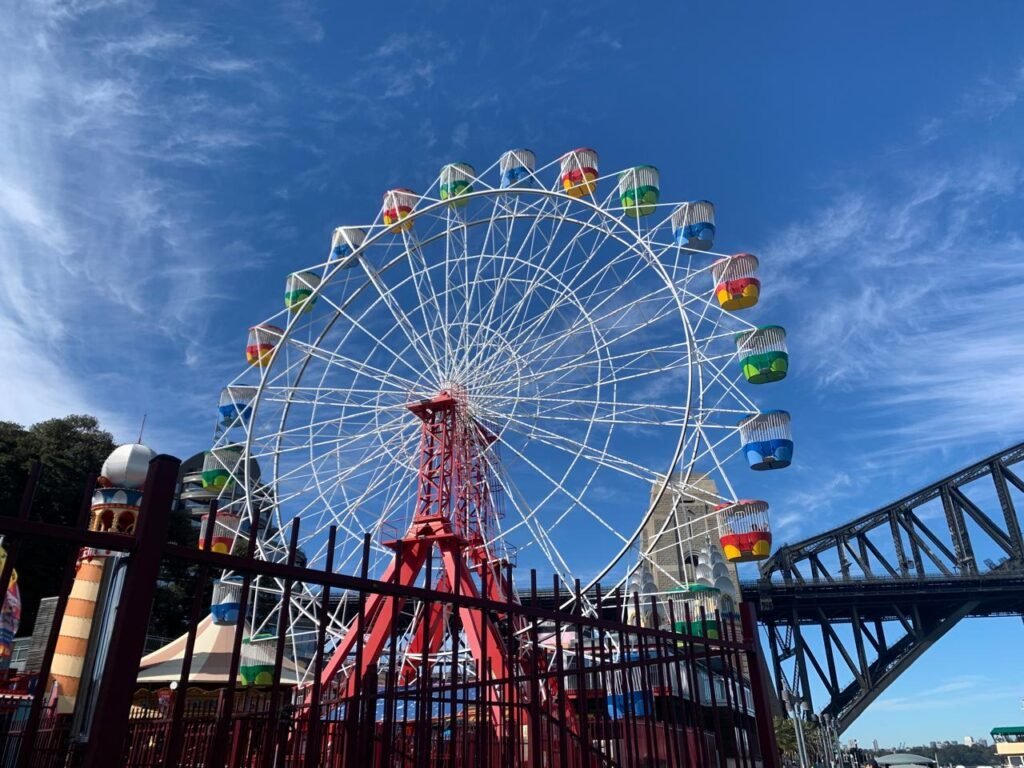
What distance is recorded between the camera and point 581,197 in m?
21.7

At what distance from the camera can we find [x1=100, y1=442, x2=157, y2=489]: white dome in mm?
23750

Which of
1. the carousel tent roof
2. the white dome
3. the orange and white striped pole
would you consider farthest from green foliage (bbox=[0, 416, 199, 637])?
the orange and white striped pole

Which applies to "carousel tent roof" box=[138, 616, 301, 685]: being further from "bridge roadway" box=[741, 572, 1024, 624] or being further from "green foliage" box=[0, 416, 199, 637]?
"bridge roadway" box=[741, 572, 1024, 624]

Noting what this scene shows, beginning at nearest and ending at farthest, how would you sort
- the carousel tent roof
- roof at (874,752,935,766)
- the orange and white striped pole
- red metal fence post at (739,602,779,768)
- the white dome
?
Answer: red metal fence post at (739,602,779,768), the orange and white striped pole, the white dome, the carousel tent roof, roof at (874,752,935,766)

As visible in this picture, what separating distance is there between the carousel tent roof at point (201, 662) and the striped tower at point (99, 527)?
572 centimetres

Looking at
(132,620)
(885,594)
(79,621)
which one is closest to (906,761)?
(885,594)

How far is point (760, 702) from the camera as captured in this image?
7.42m

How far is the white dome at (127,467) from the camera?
23750mm

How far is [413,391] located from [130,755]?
12.1 metres

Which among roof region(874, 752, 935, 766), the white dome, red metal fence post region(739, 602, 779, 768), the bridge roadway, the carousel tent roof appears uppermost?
the bridge roadway

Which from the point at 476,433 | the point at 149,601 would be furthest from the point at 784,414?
the point at 149,601

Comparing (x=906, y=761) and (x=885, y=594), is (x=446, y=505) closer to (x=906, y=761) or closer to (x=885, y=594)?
(x=885, y=594)

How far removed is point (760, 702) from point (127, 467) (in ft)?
72.1

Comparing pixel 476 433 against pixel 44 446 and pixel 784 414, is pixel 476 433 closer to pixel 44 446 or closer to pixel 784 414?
pixel 784 414
